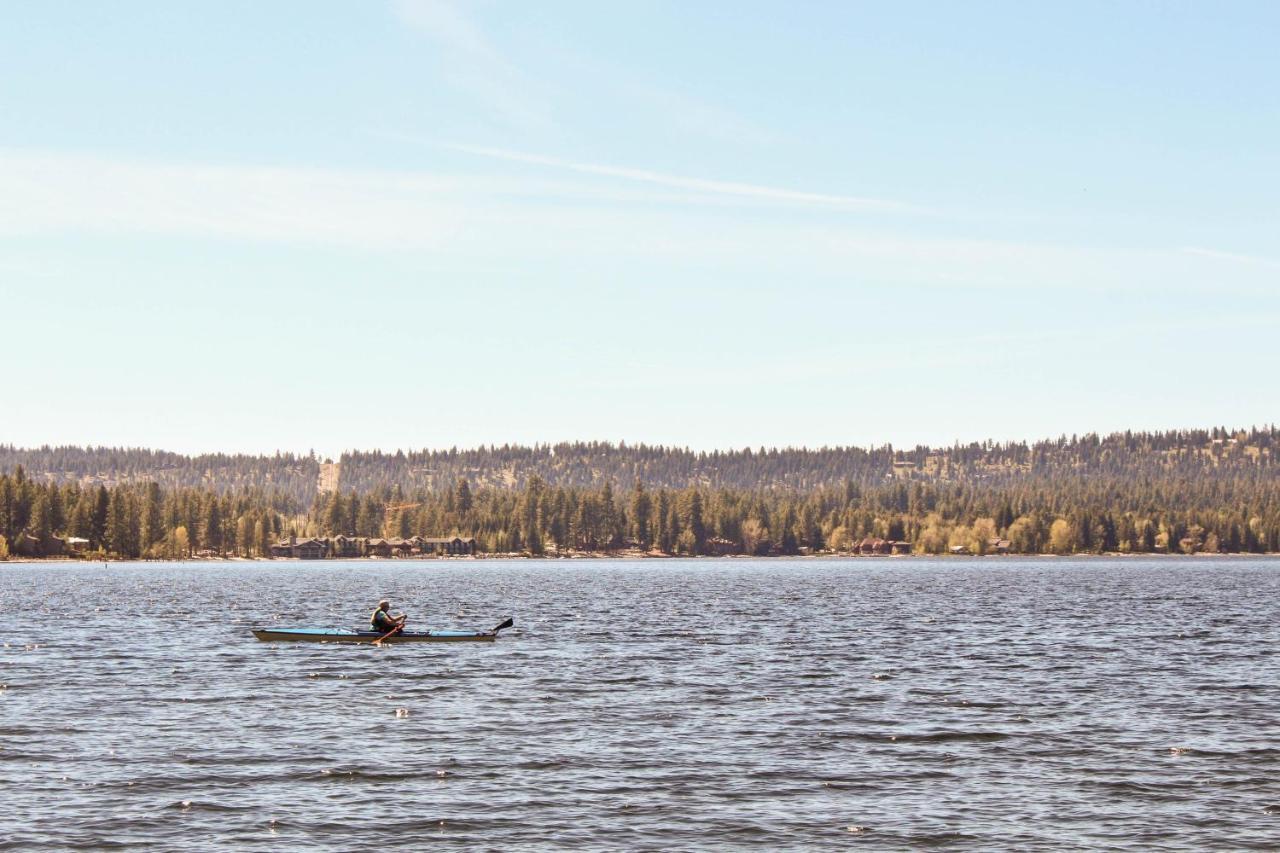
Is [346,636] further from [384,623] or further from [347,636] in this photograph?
[384,623]

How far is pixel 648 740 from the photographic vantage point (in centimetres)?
4472

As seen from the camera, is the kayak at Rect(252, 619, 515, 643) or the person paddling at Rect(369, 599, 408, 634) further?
the kayak at Rect(252, 619, 515, 643)

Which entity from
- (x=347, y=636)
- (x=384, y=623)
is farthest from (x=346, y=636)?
(x=384, y=623)

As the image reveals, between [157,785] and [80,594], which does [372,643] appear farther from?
[80,594]

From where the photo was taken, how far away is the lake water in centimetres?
3294

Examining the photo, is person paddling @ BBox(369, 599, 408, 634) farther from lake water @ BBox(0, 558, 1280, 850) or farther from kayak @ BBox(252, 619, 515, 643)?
lake water @ BBox(0, 558, 1280, 850)

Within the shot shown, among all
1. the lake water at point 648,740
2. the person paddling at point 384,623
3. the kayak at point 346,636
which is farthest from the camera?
the kayak at point 346,636

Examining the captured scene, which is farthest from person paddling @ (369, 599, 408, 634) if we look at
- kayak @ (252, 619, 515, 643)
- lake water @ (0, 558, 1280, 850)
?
lake water @ (0, 558, 1280, 850)

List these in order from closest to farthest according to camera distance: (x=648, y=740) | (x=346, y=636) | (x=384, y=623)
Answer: (x=648, y=740) → (x=384, y=623) → (x=346, y=636)

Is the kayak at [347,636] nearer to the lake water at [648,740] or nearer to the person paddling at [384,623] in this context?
the person paddling at [384,623]

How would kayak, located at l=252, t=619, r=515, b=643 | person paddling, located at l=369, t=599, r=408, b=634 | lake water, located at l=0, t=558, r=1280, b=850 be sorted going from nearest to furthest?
1. lake water, located at l=0, t=558, r=1280, b=850
2. person paddling, located at l=369, t=599, r=408, b=634
3. kayak, located at l=252, t=619, r=515, b=643

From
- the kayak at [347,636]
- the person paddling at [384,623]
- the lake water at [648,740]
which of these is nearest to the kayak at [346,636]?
the kayak at [347,636]

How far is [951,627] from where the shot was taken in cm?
9756

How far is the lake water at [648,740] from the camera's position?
3294cm
